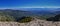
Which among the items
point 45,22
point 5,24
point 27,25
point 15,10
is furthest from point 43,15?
point 5,24

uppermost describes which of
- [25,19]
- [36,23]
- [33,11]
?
[33,11]

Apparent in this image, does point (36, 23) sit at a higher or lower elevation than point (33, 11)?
lower

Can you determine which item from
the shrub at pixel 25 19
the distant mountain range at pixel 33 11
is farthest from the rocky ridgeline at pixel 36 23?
the distant mountain range at pixel 33 11

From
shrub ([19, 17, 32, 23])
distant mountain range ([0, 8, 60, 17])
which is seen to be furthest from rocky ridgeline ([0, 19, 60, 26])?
distant mountain range ([0, 8, 60, 17])

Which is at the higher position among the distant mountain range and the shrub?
the distant mountain range

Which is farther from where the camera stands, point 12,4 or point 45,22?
point 12,4

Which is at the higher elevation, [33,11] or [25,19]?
[33,11]

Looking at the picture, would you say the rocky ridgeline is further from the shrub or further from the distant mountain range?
the distant mountain range

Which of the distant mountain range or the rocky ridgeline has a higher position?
the distant mountain range

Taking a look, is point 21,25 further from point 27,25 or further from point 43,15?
point 43,15

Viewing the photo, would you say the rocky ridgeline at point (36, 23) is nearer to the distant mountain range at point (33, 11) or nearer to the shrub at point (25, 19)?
the shrub at point (25, 19)

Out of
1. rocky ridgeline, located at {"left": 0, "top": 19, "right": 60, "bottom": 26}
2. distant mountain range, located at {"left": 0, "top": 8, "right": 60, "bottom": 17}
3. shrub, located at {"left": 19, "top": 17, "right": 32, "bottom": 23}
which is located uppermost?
distant mountain range, located at {"left": 0, "top": 8, "right": 60, "bottom": 17}
